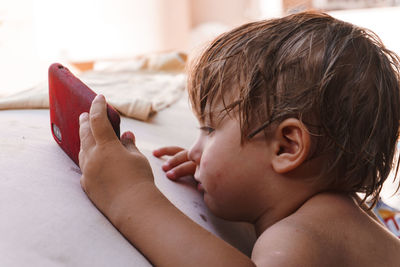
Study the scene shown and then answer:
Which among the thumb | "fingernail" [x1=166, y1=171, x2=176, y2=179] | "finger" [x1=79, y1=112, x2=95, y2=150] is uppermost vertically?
"finger" [x1=79, y1=112, x2=95, y2=150]

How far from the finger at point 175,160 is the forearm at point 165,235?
19cm

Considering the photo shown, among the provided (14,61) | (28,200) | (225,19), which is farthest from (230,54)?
(225,19)

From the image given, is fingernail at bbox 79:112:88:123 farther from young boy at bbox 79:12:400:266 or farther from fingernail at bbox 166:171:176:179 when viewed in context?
fingernail at bbox 166:171:176:179

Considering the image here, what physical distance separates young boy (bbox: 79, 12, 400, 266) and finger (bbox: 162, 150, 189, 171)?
0.24 ft

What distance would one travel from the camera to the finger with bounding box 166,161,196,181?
65 centimetres

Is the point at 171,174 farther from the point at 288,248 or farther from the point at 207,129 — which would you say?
the point at 288,248

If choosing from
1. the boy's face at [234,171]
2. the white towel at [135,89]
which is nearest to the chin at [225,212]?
the boy's face at [234,171]

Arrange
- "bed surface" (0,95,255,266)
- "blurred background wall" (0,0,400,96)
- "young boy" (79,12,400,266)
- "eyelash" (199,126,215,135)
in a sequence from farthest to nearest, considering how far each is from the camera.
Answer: "blurred background wall" (0,0,400,96)
"eyelash" (199,126,215,135)
"young boy" (79,12,400,266)
"bed surface" (0,95,255,266)

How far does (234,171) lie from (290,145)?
0.08 m

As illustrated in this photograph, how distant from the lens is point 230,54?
597mm

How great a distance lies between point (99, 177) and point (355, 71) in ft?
1.09

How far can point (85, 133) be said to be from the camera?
521 mm

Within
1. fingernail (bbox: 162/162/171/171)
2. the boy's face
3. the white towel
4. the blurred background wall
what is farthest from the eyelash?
the blurred background wall

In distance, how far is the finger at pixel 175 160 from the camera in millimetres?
671
